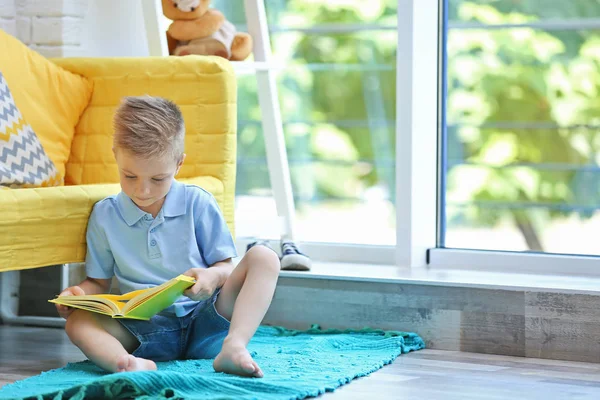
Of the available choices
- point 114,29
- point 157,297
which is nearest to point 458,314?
point 157,297

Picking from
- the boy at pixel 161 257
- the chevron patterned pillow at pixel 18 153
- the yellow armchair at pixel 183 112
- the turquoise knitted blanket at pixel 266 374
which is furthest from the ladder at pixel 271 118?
the boy at pixel 161 257

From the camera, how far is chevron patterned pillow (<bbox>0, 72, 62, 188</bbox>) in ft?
6.90

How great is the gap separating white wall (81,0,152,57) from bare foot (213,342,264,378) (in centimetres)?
128

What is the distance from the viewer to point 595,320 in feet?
6.91

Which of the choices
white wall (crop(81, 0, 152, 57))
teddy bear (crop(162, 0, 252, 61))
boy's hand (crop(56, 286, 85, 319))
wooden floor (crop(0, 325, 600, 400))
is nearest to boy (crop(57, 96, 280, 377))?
boy's hand (crop(56, 286, 85, 319))

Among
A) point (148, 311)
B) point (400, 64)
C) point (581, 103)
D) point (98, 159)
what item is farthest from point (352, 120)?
point (148, 311)

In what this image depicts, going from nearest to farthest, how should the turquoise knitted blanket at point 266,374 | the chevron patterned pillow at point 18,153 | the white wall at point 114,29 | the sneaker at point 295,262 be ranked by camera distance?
the turquoise knitted blanket at point 266,374 → the chevron patterned pillow at point 18,153 → the sneaker at point 295,262 → the white wall at point 114,29

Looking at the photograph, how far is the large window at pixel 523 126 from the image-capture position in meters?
2.65

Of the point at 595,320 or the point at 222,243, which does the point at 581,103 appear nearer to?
the point at 595,320

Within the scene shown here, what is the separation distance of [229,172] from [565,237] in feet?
3.21

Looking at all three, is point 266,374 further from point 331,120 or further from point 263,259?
point 331,120

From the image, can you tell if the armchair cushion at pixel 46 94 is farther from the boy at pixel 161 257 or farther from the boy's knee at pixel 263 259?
the boy's knee at pixel 263 259

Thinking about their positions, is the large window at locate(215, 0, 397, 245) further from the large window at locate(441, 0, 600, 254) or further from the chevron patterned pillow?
the chevron patterned pillow

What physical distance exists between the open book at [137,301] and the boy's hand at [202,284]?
0.01 metres
